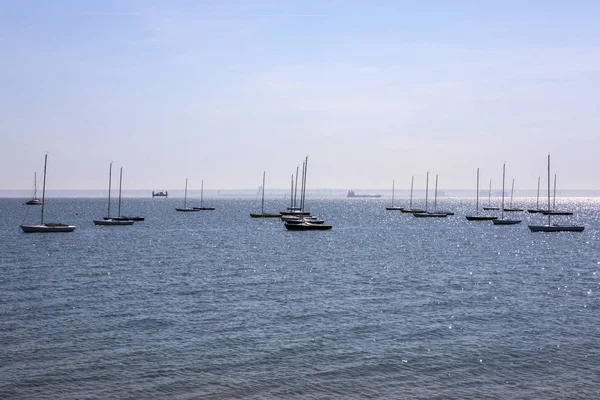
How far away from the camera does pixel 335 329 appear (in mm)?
33500

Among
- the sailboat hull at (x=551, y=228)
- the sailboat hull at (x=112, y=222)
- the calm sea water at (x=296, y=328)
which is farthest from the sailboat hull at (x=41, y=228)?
the sailboat hull at (x=551, y=228)

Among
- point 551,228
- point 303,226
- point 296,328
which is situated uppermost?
point 551,228

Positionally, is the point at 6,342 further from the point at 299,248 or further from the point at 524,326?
the point at 299,248

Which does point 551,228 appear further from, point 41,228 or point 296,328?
point 296,328

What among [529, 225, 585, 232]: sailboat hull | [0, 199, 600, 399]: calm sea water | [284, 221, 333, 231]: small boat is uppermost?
[529, 225, 585, 232]: sailboat hull

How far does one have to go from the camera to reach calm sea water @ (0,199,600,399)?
2464 centimetres

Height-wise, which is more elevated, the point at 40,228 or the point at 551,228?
the point at 551,228

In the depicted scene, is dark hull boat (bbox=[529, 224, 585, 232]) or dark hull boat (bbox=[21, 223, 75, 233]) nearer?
dark hull boat (bbox=[21, 223, 75, 233])

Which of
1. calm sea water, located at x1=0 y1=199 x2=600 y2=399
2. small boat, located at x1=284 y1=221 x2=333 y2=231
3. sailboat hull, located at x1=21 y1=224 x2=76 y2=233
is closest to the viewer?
calm sea water, located at x1=0 y1=199 x2=600 y2=399

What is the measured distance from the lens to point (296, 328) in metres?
33.8

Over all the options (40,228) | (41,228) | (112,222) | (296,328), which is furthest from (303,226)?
(296,328)

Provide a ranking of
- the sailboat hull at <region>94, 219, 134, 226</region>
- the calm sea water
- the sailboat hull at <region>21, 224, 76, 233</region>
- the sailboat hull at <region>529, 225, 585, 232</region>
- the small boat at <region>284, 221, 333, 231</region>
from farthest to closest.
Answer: the sailboat hull at <region>94, 219, 134, 226</region>, the sailboat hull at <region>529, 225, 585, 232</region>, the small boat at <region>284, 221, 333, 231</region>, the sailboat hull at <region>21, 224, 76, 233</region>, the calm sea water

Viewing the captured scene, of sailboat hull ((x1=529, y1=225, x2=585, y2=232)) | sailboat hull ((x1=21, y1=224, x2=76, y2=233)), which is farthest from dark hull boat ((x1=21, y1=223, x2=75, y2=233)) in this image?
sailboat hull ((x1=529, y1=225, x2=585, y2=232))

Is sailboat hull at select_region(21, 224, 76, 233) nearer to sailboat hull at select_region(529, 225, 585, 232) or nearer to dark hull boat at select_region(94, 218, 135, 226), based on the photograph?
dark hull boat at select_region(94, 218, 135, 226)
